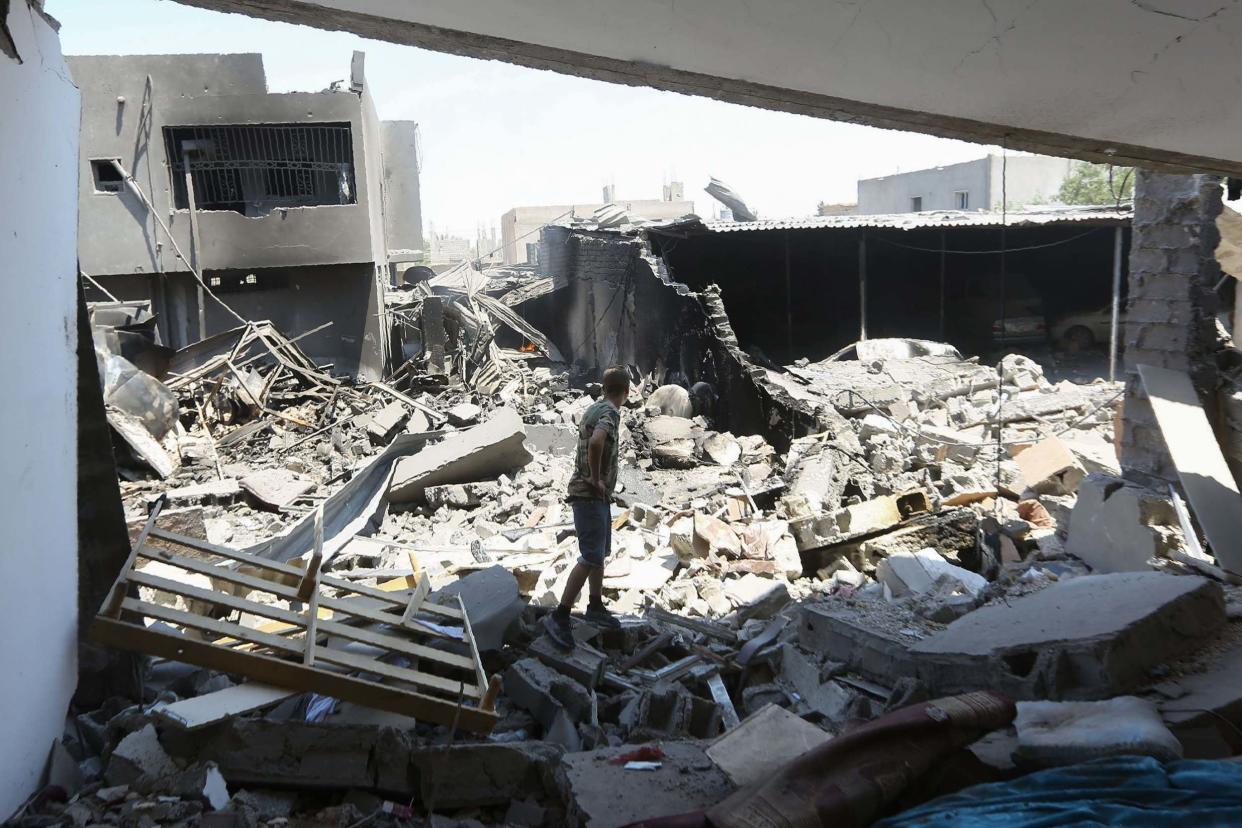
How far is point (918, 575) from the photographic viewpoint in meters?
6.20

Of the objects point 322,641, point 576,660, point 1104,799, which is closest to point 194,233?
point 322,641

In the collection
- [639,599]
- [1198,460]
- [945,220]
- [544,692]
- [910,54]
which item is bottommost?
[639,599]

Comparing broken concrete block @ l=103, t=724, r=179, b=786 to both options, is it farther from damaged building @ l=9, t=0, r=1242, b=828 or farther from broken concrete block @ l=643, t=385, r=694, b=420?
broken concrete block @ l=643, t=385, r=694, b=420

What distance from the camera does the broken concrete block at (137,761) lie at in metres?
3.24

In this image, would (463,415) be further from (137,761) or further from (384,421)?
(137,761)

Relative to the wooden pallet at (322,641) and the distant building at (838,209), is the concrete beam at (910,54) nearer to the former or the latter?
the wooden pallet at (322,641)

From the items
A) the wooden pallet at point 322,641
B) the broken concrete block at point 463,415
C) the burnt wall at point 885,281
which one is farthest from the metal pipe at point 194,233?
the wooden pallet at point 322,641

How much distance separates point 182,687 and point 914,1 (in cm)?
414

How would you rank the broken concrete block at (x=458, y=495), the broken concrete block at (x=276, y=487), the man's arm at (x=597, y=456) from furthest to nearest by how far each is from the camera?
1. the broken concrete block at (x=276, y=487)
2. the broken concrete block at (x=458, y=495)
3. the man's arm at (x=597, y=456)

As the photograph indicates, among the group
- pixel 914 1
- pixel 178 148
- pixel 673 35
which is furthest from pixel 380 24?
pixel 178 148

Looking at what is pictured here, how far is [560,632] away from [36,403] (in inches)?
108

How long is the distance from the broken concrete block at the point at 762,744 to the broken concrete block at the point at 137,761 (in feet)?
6.54

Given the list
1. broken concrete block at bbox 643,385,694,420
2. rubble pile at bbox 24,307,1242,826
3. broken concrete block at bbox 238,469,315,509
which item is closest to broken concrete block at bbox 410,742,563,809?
rubble pile at bbox 24,307,1242,826

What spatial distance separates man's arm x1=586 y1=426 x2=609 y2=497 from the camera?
523 cm
